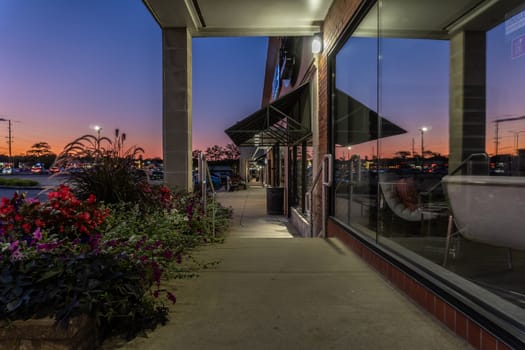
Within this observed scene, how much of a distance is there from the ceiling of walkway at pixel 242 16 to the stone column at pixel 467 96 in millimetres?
2202

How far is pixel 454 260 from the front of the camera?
9.57ft

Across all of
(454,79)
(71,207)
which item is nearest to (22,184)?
(71,207)

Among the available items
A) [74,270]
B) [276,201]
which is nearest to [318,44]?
[74,270]

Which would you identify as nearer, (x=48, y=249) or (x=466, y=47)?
(x=48, y=249)

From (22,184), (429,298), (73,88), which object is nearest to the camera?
(429,298)

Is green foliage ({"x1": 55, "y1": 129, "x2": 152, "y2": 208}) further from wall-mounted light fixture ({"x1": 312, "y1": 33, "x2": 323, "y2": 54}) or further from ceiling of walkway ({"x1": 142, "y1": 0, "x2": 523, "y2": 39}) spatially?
wall-mounted light fixture ({"x1": 312, "y1": 33, "x2": 323, "y2": 54})

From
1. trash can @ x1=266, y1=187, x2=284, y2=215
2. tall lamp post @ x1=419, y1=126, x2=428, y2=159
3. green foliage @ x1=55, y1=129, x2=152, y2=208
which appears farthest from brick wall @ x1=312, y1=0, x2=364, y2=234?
trash can @ x1=266, y1=187, x2=284, y2=215

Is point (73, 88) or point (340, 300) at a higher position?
point (73, 88)

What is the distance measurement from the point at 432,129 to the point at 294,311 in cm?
446

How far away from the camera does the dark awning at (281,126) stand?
7.64 meters

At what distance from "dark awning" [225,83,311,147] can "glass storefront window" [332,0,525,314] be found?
2.46m

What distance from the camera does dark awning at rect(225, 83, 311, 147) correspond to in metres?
7.64

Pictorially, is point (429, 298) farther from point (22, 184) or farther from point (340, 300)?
point (22, 184)

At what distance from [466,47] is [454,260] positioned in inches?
147
